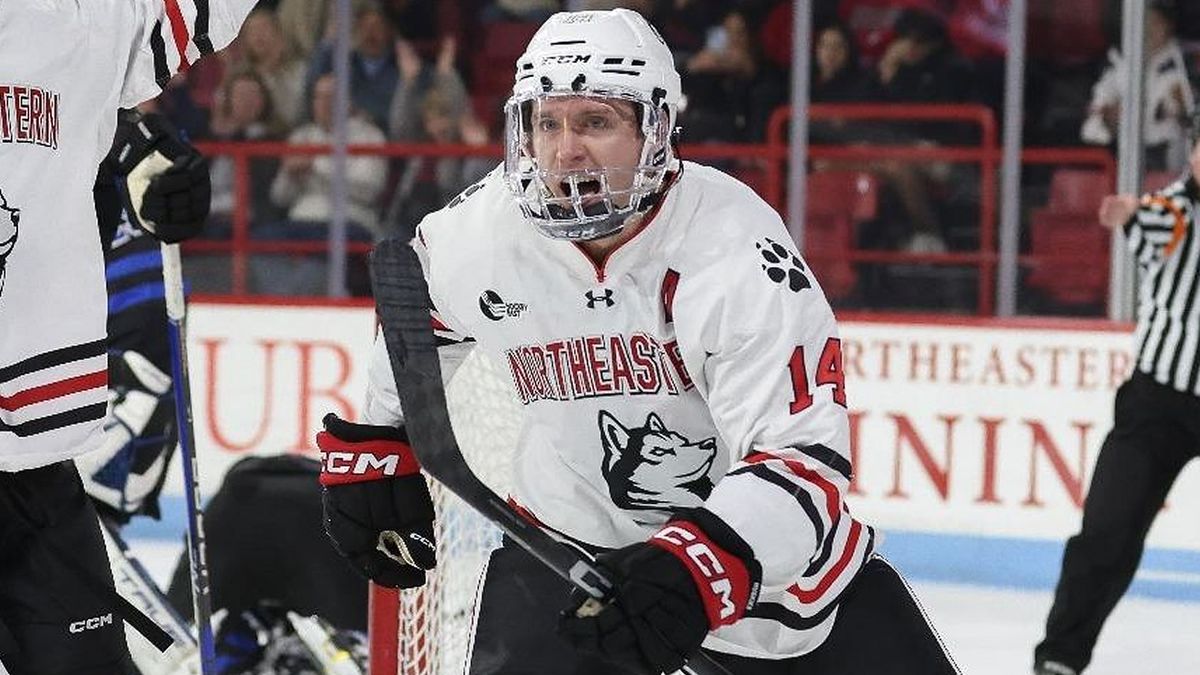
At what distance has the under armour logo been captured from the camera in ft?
7.09

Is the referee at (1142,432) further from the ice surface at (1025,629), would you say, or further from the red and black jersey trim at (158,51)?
the red and black jersey trim at (158,51)

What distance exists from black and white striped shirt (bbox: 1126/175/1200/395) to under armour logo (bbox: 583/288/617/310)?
2069mm

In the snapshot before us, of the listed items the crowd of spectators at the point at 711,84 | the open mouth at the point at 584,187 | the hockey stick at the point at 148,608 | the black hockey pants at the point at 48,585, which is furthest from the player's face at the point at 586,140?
the crowd of spectators at the point at 711,84

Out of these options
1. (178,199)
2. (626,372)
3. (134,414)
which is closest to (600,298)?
(626,372)

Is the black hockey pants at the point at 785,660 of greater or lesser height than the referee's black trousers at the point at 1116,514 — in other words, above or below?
above

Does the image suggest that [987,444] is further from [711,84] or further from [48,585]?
[48,585]

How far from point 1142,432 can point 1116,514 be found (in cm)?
16

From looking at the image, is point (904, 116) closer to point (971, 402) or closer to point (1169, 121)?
point (1169, 121)

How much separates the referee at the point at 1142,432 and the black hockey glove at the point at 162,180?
5.92 feet

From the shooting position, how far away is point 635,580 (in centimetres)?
183

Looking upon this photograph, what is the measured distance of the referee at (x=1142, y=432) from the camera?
3.89m

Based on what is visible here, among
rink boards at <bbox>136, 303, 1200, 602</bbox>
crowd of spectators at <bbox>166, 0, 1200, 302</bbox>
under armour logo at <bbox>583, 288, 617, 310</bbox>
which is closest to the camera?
under armour logo at <bbox>583, 288, 617, 310</bbox>

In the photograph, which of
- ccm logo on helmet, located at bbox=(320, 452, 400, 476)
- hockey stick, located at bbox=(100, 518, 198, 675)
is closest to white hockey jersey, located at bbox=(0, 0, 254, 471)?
ccm logo on helmet, located at bbox=(320, 452, 400, 476)

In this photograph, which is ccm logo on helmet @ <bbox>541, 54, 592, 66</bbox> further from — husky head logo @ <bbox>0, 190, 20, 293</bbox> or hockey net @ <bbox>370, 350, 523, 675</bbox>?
hockey net @ <bbox>370, 350, 523, 675</bbox>
